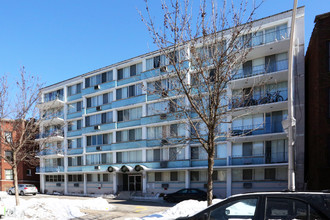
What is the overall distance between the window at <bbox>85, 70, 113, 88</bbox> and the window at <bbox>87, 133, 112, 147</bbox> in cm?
721

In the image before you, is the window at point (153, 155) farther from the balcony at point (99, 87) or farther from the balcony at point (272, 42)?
the balcony at point (272, 42)

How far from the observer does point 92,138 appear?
36031 millimetres

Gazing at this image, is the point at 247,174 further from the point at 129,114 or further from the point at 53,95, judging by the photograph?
the point at 53,95

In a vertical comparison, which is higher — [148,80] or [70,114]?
[148,80]

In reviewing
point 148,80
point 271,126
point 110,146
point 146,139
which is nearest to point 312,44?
point 271,126

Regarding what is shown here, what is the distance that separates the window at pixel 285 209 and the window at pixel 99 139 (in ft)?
102

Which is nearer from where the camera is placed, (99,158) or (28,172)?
(99,158)

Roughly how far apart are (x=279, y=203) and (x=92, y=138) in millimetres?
33787

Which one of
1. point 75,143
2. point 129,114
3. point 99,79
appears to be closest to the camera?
point 129,114

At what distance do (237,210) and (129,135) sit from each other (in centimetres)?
2811

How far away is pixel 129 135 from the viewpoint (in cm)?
3219

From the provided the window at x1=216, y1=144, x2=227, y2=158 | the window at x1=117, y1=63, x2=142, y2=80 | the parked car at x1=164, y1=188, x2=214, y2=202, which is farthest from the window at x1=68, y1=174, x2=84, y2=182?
the window at x1=216, y1=144, x2=227, y2=158

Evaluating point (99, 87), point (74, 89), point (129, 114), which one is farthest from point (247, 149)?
point (74, 89)

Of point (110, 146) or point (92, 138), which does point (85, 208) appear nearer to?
point (110, 146)
